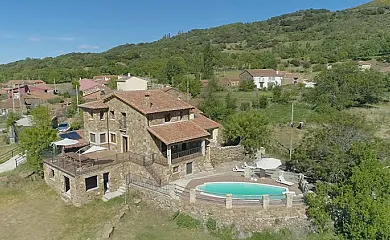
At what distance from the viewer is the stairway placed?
23.3 metres

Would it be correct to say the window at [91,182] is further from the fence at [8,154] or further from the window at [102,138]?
the fence at [8,154]

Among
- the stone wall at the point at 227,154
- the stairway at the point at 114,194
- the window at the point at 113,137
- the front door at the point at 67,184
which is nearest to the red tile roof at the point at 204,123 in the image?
the stone wall at the point at 227,154

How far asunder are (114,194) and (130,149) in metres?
3.89

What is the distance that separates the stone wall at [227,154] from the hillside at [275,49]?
49037 millimetres

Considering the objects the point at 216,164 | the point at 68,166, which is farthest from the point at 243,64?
the point at 68,166

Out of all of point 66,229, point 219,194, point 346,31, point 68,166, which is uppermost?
point 346,31

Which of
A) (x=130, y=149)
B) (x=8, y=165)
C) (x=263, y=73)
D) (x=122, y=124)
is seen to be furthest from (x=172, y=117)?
(x=263, y=73)

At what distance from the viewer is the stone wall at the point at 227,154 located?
92.9 feet

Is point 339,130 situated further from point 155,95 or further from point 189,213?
point 155,95

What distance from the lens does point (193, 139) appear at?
2498 cm

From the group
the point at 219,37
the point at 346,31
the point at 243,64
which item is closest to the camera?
the point at 243,64

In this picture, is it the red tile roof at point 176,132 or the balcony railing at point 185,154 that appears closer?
the red tile roof at point 176,132

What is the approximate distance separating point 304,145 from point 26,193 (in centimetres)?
2147

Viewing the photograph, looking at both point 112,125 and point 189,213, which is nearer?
point 189,213
